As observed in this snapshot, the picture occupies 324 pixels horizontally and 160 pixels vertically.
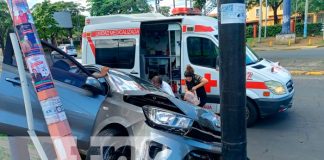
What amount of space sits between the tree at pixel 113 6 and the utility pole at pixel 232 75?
111 feet

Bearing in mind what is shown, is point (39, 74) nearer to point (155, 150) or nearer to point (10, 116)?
point (155, 150)

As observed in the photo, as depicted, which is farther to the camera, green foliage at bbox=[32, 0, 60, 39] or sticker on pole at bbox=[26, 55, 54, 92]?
green foliage at bbox=[32, 0, 60, 39]

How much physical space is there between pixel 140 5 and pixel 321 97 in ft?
102

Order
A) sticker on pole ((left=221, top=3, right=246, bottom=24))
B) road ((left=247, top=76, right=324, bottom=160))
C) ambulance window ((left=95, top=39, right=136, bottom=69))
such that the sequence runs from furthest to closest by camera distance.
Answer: ambulance window ((left=95, top=39, right=136, bottom=69)), road ((left=247, top=76, right=324, bottom=160)), sticker on pole ((left=221, top=3, right=246, bottom=24))

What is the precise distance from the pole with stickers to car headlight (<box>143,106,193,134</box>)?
81 cm

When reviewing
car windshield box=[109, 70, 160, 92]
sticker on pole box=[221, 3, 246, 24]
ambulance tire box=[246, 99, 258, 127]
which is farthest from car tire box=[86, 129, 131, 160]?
ambulance tire box=[246, 99, 258, 127]

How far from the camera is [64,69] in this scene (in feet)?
13.1

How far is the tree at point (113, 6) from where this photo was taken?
34.9m

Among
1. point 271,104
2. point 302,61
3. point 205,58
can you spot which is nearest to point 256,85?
point 271,104

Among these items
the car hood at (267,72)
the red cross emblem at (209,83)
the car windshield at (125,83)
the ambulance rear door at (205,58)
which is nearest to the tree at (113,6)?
the ambulance rear door at (205,58)

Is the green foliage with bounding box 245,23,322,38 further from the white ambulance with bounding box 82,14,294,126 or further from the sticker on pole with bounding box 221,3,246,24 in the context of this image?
the sticker on pole with bounding box 221,3,246,24

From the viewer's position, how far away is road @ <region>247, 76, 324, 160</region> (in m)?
4.66

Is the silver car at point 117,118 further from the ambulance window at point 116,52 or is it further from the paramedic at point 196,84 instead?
the ambulance window at point 116,52

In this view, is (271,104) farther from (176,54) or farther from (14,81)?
(14,81)
